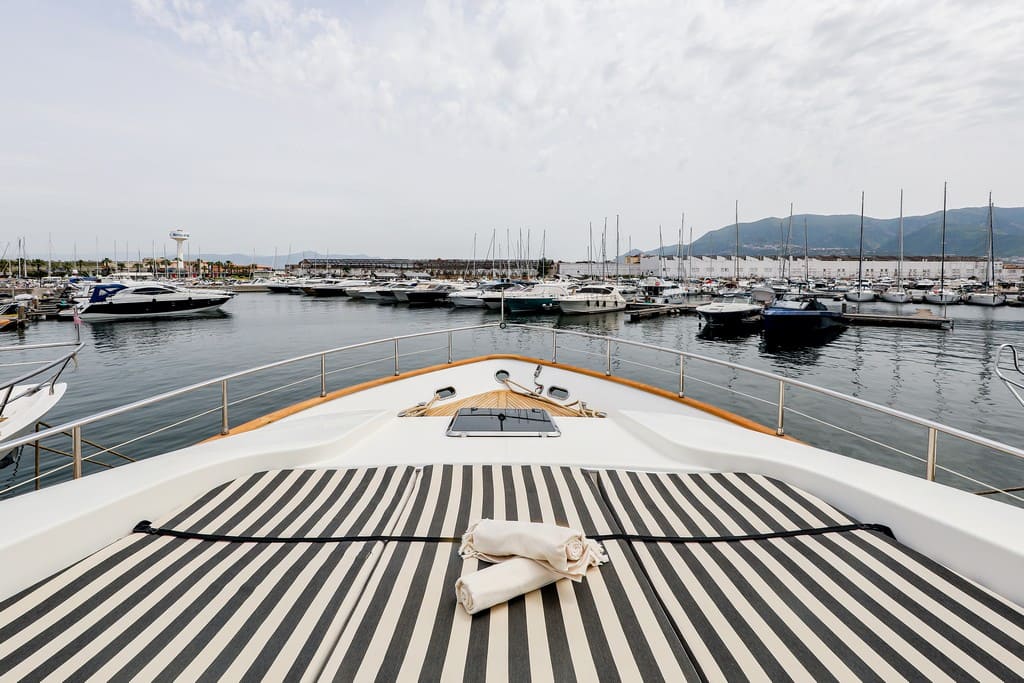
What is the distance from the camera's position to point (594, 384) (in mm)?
5336

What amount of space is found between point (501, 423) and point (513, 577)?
216cm

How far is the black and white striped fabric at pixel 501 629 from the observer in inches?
45.7

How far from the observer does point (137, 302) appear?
2717 cm

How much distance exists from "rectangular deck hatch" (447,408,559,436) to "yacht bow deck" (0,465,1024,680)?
4.41ft

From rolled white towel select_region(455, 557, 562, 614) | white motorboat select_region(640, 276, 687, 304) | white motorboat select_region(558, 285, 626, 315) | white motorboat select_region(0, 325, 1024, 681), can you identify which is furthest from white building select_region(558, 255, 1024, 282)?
rolled white towel select_region(455, 557, 562, 614)

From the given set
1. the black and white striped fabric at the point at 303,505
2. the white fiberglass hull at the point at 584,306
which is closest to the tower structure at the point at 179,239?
the white fiberglass hull at the point at 584,306

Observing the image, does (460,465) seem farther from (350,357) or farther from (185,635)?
(350,357)

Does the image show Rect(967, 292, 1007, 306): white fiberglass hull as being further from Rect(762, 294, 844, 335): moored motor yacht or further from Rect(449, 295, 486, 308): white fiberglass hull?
Rect(449, 295, 486, 308): white fiberglass hull

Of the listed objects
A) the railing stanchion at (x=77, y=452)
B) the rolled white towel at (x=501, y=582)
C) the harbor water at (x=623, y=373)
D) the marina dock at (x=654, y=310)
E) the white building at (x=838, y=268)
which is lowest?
the harbor water at (x=623, y=373)

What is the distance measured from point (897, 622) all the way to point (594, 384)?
13.1 ft

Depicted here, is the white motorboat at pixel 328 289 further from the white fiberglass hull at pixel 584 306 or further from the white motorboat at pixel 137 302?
the white fiberglass hull at pixel 584 306

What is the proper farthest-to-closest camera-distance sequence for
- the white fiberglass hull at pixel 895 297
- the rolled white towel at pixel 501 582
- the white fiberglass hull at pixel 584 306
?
the white fiberglass hull at pixel 895 297 → the white fiberglass hull at pixel 584 306 → the rolled white towel at pixel 501 582

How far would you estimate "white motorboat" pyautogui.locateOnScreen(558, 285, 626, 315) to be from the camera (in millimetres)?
30919

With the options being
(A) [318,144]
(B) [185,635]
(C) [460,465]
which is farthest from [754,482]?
(A) [318,144]
